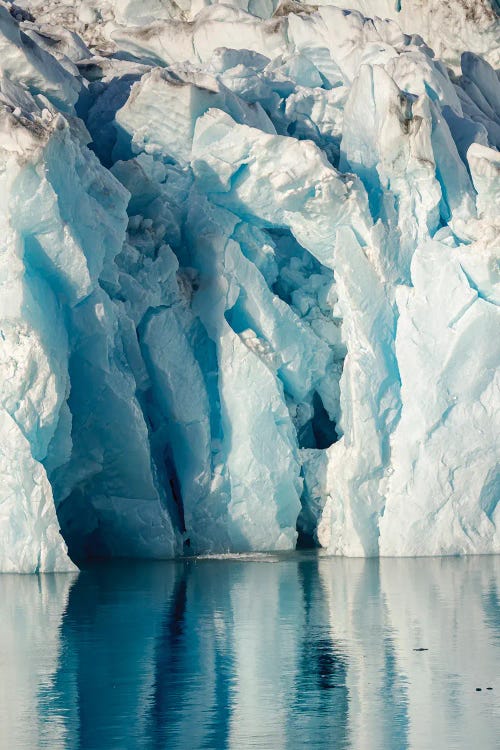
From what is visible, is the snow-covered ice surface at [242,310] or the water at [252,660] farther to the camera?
the snow-covered ice surface at [242,310]

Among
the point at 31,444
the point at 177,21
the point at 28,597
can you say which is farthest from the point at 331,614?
the point at 177,21

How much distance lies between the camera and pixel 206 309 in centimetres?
2102

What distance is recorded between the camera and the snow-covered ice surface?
18125 millimetres

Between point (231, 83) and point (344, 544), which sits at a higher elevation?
point (231, 83)

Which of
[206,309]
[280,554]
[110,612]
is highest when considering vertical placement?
[206,309]

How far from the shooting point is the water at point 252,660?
891 cm

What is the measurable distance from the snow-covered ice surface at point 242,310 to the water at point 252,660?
2178 millimetres

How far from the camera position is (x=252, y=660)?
37.5ft

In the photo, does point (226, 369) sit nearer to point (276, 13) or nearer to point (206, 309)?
point (206, 309)

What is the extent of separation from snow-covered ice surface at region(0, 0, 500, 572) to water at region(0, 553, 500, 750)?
218 cm

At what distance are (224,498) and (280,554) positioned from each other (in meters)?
1.15

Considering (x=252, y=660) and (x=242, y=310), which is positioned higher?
(x=242, y=310)

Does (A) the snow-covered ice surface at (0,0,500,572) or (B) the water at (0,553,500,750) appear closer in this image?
(B) the water at (0,553,500,750)

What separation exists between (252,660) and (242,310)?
34.2 feet
